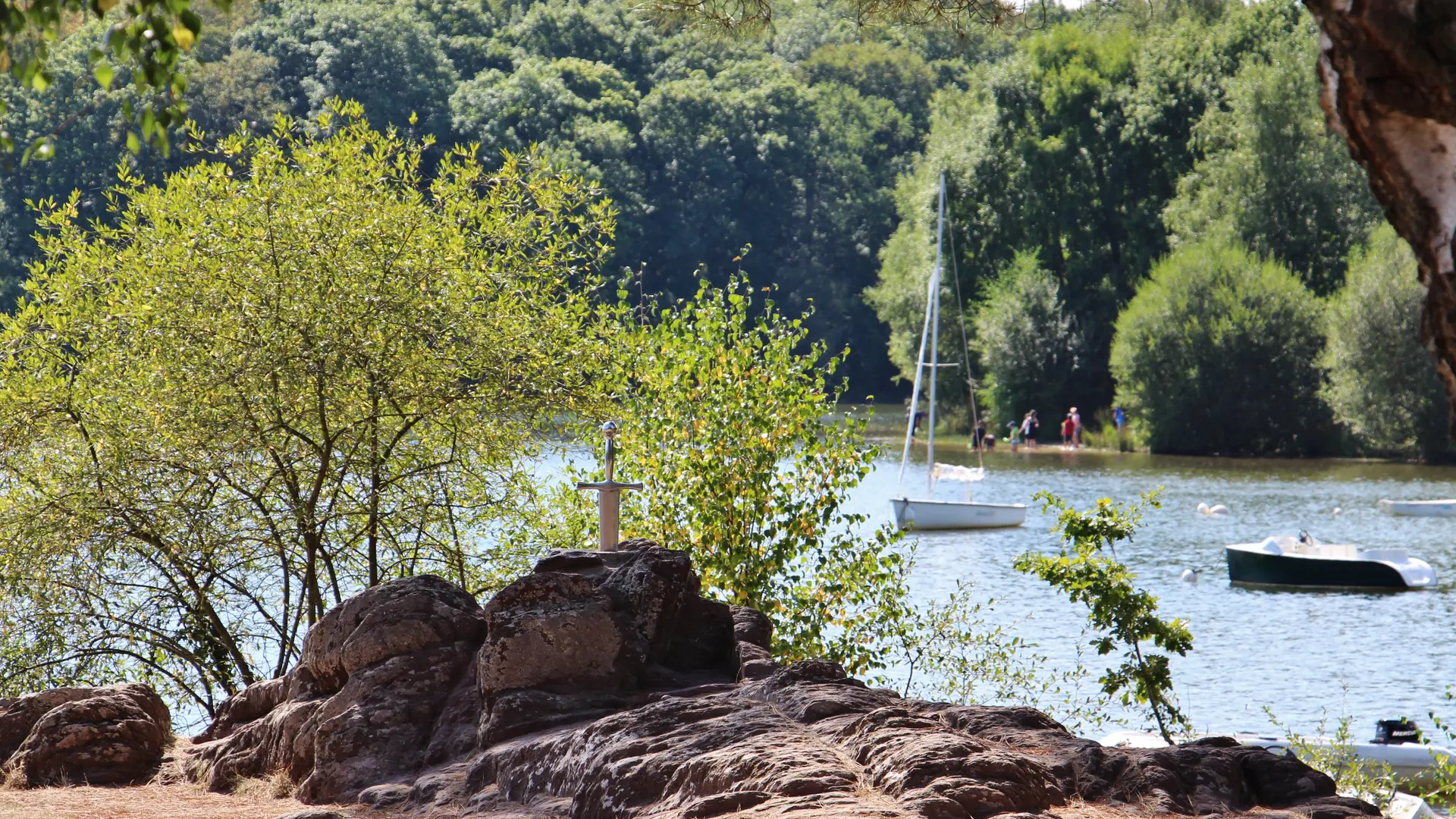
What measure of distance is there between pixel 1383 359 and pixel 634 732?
132 ft

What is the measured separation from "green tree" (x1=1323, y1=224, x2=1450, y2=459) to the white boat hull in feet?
44.2

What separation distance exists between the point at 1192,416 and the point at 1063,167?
11.8m

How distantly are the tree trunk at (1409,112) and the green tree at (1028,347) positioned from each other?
48765 millimetres

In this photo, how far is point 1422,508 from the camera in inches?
1321

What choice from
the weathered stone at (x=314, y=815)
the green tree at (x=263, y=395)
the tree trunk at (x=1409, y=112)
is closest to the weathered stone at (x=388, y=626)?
the weathered stone at (x=314, y=815)

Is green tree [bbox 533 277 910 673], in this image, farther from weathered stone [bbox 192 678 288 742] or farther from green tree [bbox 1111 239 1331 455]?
green tree [bbox 1111 239 1331 455]

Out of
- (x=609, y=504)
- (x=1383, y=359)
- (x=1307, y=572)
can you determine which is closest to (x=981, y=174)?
(x=1383, y=359)

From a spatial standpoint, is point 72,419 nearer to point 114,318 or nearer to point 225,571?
point 114,318

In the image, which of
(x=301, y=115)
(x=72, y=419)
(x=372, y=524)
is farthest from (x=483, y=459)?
(x=301, y=115)

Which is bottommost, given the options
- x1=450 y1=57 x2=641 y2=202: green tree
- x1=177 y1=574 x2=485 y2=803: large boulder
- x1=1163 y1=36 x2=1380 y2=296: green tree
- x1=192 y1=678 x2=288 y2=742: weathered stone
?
x1=192 y1=678 x2=288 y2=742: weathered stone

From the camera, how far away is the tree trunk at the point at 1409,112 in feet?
10.3

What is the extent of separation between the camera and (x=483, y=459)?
1048 cm

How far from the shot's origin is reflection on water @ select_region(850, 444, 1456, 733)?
17078 millimetres

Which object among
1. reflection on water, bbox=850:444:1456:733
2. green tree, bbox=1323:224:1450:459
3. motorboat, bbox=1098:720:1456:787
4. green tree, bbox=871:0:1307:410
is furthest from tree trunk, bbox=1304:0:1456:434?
green tree, bbox=871:0:1307:410
